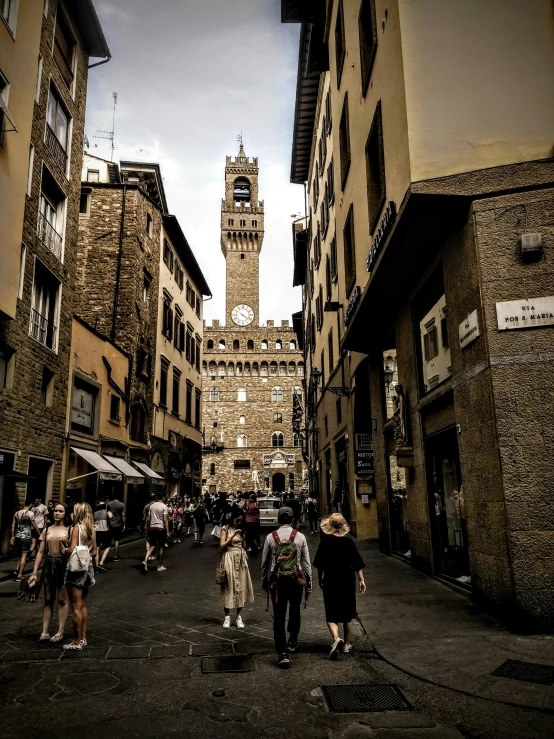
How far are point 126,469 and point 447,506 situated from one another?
1388 centimetres

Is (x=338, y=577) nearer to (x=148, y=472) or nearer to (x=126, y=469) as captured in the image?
(x=126, y=469)

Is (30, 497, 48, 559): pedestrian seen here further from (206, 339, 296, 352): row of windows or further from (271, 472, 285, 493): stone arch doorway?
(206, 339, 296, 352): row of windows

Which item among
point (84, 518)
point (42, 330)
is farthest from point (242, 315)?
point (84, 518)

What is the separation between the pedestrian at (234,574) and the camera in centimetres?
715

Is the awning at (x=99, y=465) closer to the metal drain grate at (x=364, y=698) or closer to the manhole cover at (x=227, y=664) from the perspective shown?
the manhole cover at (x=227, y=664)

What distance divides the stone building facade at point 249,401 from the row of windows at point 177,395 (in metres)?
28.2

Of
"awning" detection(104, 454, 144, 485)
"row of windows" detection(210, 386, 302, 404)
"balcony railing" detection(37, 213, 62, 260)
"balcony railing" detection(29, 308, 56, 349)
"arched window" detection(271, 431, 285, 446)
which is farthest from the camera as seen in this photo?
"row of windows" detection(210, 386, 302, 404)

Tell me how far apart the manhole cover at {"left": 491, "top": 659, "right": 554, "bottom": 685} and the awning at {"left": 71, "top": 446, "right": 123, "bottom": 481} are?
14.4 meters

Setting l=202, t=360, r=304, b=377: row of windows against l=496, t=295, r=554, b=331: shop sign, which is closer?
l=496, t=295, r=554, b=331: shop sign

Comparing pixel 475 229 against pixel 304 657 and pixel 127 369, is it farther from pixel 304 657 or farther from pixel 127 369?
pixel 127 369

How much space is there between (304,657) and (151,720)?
2025 mm

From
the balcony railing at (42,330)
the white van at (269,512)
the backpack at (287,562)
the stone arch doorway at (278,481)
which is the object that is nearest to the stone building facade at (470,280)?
the backpack at (287,562)

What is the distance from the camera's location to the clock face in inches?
2840

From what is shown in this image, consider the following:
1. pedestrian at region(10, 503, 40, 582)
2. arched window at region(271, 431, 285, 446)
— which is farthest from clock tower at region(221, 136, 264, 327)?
pedestrian at region(10, 503, 40, 582)
